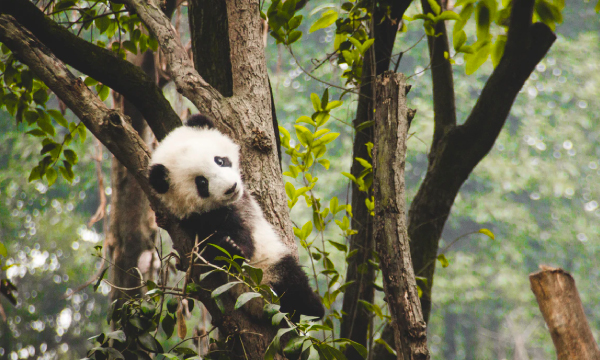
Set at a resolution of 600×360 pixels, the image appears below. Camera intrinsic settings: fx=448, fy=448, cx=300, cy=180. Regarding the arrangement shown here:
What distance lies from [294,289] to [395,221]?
784mm

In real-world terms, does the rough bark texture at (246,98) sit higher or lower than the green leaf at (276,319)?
higher

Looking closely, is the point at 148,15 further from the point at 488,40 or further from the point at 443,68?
the point at 443,68

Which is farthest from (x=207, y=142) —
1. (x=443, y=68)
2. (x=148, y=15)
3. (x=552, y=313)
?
(x=552, y=313)

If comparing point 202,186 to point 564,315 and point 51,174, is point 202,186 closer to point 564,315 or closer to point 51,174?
point 51,174

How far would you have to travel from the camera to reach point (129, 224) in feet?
12.0

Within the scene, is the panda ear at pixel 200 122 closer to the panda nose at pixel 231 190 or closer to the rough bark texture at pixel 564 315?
the panda nose at pixel 231 190

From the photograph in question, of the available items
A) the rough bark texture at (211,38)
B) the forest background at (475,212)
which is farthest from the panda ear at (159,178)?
the forest background at (475,212)

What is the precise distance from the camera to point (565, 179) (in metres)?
11.7

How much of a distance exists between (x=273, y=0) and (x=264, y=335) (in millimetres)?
1628

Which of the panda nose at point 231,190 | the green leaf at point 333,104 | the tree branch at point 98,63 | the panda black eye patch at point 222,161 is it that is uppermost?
the green leaf at point 333,104

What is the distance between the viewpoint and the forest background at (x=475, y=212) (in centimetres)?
1046

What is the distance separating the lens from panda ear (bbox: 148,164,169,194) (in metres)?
1.93

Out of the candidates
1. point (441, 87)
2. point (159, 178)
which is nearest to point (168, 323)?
point (159, 178)

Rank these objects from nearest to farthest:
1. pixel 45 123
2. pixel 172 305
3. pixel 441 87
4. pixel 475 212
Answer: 1. pixel 172 305
2. pixel 45 123
3. pixel 441 87
4. pixel 475 212
